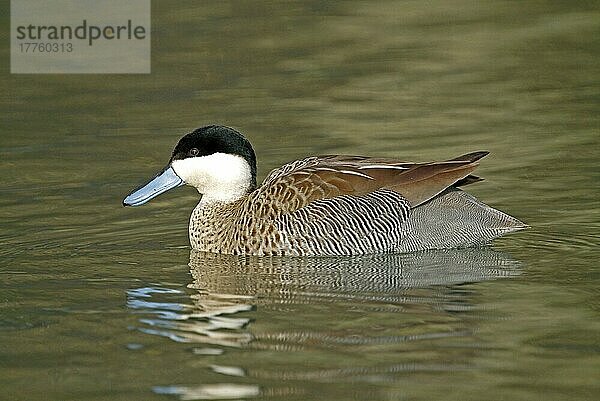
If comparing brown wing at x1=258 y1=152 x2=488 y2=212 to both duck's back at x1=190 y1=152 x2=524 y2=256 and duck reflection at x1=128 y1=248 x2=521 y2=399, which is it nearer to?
duck's back at x1=190 y1=152 x2=524 y2=256

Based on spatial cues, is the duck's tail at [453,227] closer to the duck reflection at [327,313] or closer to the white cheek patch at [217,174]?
the duck reflection at [327,313]

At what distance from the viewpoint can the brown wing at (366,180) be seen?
35.5ft

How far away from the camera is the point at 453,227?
10883 millimetres

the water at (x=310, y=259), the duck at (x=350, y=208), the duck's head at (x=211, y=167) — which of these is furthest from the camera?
the duck's head at (x=211, y=167)

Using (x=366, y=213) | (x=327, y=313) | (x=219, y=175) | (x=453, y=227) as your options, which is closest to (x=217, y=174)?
(x=219, y=175)

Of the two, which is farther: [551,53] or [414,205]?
[551,53]

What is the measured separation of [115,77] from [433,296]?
944cm

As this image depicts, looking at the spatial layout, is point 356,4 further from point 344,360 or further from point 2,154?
point 344,360

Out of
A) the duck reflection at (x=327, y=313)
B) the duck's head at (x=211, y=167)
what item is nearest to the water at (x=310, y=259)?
the duck reflection at (x=327, y=313)


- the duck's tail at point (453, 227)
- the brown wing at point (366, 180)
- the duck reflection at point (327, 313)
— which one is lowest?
the duck reflection at point (327, 313)

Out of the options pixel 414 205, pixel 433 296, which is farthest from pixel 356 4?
pixel 433 296

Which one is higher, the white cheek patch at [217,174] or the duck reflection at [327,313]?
the white cheek patch at [217,174]

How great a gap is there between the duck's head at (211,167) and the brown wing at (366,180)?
36 centimetres

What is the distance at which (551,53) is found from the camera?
18062 millimetres
